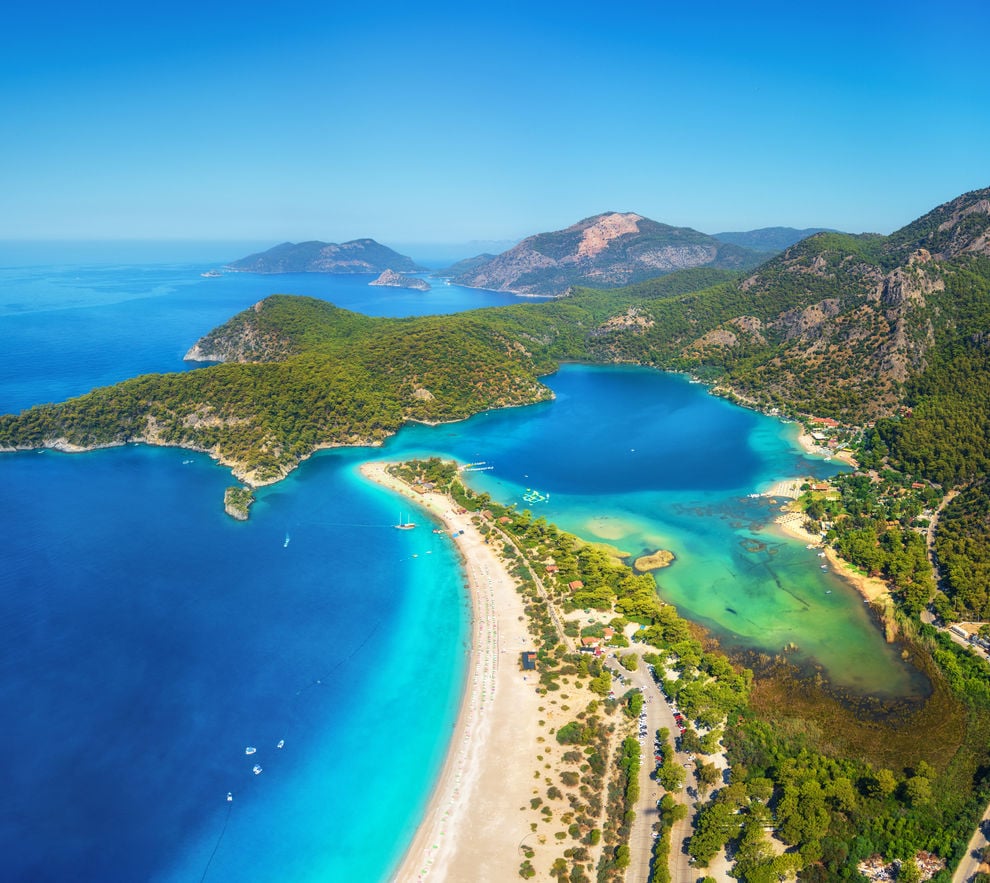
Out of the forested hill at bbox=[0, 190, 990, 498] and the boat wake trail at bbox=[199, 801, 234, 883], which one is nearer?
the boat wake trail at bbox=[199, 801, 234, 883]

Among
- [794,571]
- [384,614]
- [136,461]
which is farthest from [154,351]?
[794,571]

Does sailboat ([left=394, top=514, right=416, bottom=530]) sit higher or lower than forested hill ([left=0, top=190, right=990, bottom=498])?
lower

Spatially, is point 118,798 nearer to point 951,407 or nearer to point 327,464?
point 327,464

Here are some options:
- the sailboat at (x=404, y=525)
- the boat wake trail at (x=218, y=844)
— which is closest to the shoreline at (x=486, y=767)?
the boat wake trail at (x=218, y=844)

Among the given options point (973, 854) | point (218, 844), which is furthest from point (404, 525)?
point (973, 854)

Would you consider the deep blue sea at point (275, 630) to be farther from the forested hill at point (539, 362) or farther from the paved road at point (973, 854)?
the paved road at point (973, 854)

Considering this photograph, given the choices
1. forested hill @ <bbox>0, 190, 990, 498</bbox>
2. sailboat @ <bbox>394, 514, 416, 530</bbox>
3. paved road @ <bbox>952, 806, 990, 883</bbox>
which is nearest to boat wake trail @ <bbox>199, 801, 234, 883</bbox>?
sailboat @ <bbox>394, 514, 416, 530</bbox>

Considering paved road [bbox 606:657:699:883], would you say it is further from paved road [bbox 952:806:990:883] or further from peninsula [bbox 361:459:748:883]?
paved road [bbox 952:806:990:883]
